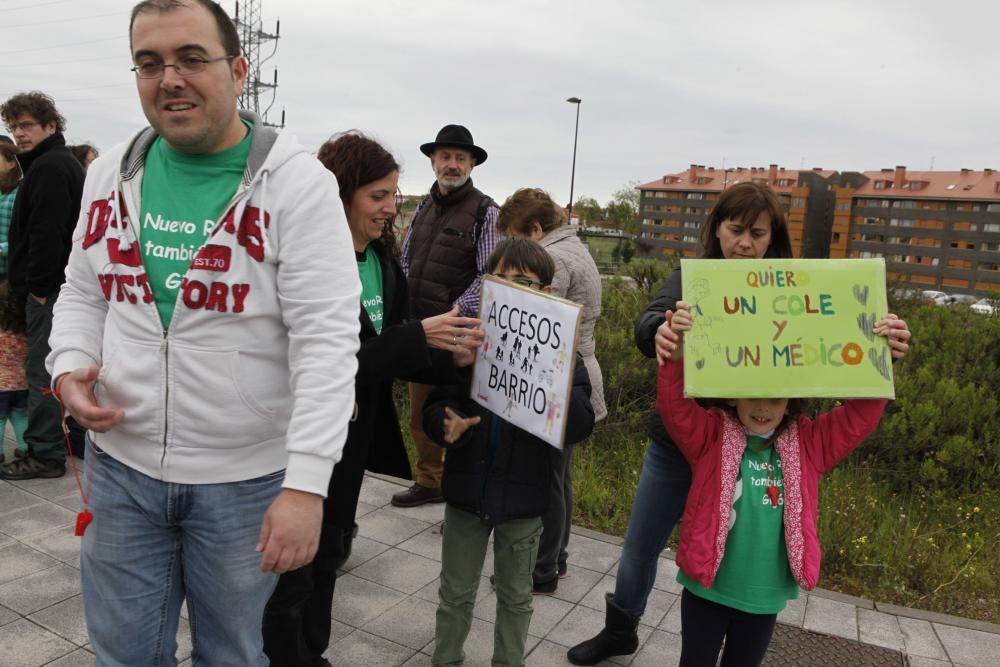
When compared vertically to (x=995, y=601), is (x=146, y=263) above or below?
above

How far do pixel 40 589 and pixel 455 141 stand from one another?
3.16 m

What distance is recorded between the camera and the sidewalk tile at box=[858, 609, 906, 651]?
3480mm

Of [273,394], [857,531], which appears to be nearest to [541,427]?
[273,394]

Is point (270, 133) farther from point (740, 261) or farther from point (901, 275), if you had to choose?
point (901, 275)

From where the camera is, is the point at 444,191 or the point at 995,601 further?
the point at 444,191

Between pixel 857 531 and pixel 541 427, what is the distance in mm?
3060

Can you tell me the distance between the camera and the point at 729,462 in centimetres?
240

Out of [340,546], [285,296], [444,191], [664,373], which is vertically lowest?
[340,546]

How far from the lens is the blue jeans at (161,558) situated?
1.73 m

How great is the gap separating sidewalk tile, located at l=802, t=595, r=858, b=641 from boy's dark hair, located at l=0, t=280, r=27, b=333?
17.2ft

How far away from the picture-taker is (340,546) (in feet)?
8.91

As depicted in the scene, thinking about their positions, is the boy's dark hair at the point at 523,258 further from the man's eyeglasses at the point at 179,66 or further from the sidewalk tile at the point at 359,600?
the sidewalk tile at the point at 359,600

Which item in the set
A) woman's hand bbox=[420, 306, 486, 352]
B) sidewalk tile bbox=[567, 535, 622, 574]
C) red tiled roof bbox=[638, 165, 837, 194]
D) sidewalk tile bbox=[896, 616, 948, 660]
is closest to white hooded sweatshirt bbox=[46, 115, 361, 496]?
woman's hand bbox=[420, 306, 486, 352]

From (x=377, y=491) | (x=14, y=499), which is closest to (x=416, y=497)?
(x=377, y=491)
